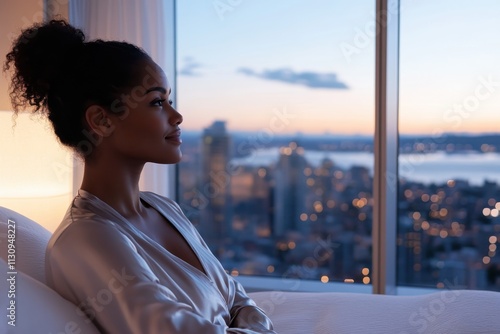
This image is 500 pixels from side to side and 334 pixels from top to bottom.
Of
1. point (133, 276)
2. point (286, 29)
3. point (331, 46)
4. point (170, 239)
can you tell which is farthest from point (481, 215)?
point (133, 276)

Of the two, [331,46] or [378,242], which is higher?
[331,46]

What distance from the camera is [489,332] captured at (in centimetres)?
164

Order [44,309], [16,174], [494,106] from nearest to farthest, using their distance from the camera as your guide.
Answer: [44,309] → [16,174] → [494,106]

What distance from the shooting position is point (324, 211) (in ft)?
12.3

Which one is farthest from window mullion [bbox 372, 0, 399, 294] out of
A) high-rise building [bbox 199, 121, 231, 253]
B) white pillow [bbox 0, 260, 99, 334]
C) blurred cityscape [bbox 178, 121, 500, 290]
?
white pillow [bbox 0, 260, 99, 334]

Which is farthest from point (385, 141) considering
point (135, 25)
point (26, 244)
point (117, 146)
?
point (26, 244)

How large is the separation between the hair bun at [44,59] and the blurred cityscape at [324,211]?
2.09 metres

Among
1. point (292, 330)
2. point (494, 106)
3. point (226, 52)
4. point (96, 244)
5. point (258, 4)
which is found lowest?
point (292, 330)

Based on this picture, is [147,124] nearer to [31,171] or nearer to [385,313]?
[385,313]

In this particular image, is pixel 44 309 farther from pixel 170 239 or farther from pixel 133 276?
pixel 170 239

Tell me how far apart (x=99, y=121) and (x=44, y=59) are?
195mm

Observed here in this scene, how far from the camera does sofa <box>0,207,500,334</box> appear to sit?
4.04 feet

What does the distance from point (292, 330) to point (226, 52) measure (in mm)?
2215

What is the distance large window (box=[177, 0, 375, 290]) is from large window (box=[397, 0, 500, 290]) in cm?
21
